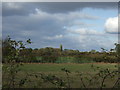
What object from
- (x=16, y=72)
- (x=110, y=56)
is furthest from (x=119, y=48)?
(x=16, y=72)

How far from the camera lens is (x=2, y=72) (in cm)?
275

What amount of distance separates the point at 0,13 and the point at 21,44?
1.38 ft

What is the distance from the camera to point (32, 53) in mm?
2830

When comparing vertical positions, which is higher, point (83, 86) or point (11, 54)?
point (11, 54)

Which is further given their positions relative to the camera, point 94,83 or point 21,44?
point 94,83

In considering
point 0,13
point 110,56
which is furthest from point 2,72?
point 110,56

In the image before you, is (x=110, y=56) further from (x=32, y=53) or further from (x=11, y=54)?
(x=11, y=54)

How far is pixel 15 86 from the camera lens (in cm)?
272

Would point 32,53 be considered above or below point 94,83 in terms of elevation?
above

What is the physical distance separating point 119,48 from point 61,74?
771mm

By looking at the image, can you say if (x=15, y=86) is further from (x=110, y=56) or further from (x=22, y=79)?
(x=110, y=56)

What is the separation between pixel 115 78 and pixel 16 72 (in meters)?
1.19

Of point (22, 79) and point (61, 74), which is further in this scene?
point (61, 74)

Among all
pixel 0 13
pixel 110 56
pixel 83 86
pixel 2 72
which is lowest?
pixel 83 86
